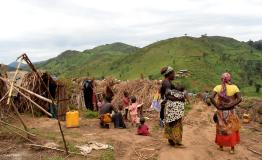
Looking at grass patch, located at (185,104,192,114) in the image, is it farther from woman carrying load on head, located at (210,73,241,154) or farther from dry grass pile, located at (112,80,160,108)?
woman carrying load on head, located at (210,73,241,154)

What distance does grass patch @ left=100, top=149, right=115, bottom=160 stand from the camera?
835cm

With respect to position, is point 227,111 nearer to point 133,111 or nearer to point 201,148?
point 201,148

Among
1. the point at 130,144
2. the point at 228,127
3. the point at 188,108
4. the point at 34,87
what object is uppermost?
the point at 34,87

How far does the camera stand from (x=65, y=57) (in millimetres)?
81000

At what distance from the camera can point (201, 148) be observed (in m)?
9.61

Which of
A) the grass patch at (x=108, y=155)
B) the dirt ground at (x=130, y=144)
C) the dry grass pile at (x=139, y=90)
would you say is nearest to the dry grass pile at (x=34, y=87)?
the dirt ground at (x=130, y=144)

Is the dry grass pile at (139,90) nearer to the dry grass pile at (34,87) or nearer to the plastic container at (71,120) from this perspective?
the dry grass pile at (34,87)

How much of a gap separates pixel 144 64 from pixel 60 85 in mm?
35770

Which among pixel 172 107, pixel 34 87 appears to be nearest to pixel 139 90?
pixel 34 87

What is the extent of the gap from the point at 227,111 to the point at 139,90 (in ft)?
27.9

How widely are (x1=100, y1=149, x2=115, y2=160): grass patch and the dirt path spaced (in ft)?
3.25

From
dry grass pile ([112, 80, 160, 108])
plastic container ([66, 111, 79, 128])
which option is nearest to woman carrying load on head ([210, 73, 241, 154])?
plastic container ([66, 111, 79, 128])

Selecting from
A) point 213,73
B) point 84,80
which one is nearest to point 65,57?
point 213,73

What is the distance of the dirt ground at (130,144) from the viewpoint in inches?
337
